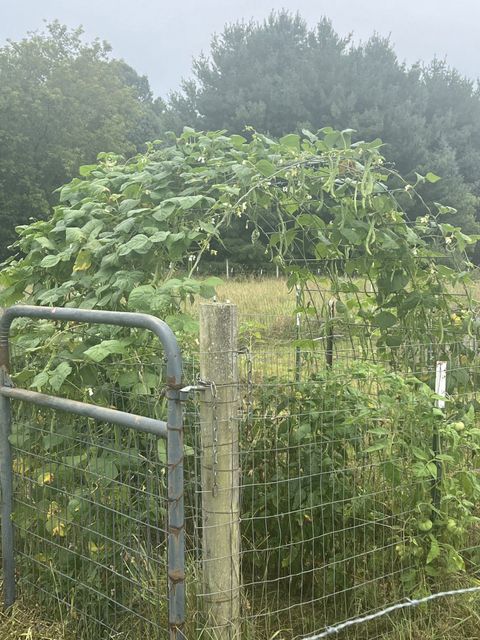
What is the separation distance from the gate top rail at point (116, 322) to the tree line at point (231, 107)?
26351 millimetres

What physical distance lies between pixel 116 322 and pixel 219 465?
0.66 meters

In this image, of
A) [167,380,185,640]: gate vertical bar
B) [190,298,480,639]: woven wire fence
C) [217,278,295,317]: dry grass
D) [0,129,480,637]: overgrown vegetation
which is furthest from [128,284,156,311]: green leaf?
[217,278,295,317]: dry grass

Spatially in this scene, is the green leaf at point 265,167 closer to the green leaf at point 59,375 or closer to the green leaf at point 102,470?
the green leaf at point 59,375

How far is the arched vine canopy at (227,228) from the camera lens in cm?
310

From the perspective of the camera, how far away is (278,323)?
1102cm

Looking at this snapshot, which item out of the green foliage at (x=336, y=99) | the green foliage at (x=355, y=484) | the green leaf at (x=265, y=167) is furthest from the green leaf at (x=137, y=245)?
the green foliage at (x=336, y=99)

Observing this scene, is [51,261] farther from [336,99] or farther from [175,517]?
[336,99]

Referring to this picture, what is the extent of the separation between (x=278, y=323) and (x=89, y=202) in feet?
25.0

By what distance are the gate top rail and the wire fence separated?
27 cm

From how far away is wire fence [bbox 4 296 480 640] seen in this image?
2.70m

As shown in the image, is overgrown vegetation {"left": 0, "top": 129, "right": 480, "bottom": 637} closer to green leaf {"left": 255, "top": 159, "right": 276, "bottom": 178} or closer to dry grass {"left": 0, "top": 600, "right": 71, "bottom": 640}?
green leaf {"left": 255, "top": 159, "right": 276, "bottom": 178}

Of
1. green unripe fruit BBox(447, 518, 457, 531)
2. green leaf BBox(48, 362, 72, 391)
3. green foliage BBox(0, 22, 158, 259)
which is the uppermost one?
green foliage BBox(0, 22, 158, 259)

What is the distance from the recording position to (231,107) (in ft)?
102

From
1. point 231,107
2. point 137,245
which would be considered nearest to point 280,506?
point 137,245
